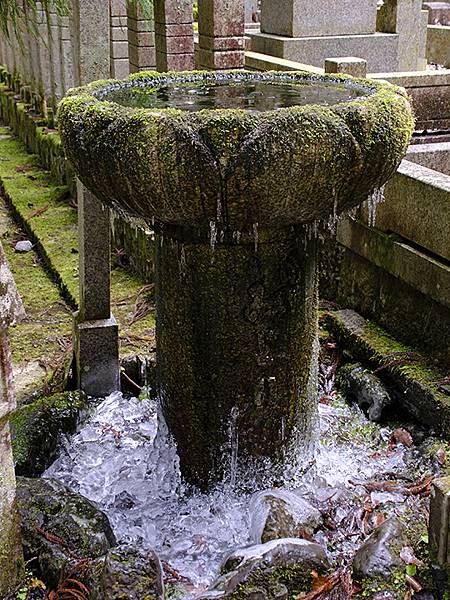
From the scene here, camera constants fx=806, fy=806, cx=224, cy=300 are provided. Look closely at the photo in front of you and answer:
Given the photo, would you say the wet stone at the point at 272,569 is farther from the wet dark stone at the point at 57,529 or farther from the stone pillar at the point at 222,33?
the stone pillar at the point at 222,33

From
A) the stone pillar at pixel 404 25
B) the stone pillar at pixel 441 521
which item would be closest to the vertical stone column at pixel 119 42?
the stone pillar at pixel 404 25

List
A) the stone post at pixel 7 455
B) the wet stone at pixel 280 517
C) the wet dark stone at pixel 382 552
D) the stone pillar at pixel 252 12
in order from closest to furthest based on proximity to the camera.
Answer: the stone post at pixel 7 455 → the wet dark stone at pixel 382 552 → the wet stone at pixel 280 517 → the stone pillar at pixel 252 12

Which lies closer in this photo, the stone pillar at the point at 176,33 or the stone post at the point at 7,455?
the stone post at the point at 7,455

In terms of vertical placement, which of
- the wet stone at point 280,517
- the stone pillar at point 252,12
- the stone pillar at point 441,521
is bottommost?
the wet stone at point 280,517

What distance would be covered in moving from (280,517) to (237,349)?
0.76 m

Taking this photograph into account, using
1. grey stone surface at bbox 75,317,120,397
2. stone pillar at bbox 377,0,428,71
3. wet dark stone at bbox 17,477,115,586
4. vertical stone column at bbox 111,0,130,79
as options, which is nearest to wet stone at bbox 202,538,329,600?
wet dark stone at bbox 17,477,115,586

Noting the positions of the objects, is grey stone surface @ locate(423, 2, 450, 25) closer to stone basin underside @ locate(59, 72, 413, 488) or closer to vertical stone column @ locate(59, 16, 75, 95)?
vertical stone column @ locate(59, 16, 75, 95)

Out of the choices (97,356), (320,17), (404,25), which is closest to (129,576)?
(97,356)

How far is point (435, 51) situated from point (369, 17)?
3.69m

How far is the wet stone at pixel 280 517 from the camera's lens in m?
3.46

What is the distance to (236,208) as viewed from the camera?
10.2 feet

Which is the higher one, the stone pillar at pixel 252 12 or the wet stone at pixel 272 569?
the stone pillar at pixel 252 12

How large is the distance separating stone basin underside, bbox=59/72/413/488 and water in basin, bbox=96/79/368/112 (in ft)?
0.05

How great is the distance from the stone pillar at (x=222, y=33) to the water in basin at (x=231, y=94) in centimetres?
200
